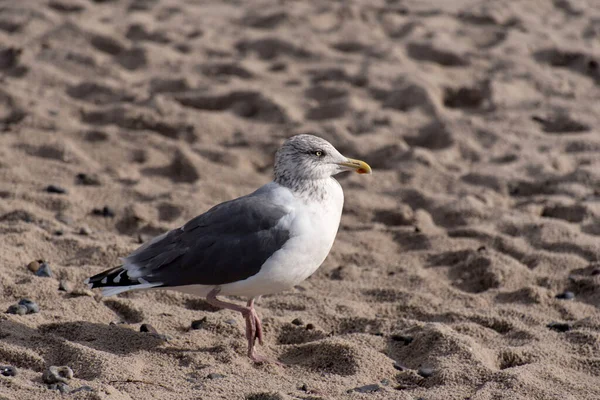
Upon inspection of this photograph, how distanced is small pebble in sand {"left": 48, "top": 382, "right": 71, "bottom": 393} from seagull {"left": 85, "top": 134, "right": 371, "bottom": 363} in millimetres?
565

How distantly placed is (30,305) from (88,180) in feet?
6.13

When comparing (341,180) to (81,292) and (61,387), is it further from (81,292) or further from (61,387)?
(61,387)

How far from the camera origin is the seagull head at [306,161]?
14.4ft

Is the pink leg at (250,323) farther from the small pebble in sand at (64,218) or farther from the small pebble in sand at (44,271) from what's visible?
the small pebble in sand at (64,218)

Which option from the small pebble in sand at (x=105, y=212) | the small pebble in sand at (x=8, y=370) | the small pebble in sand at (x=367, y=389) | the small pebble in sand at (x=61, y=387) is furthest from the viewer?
the small pebble in sand at (x=105, y=212)

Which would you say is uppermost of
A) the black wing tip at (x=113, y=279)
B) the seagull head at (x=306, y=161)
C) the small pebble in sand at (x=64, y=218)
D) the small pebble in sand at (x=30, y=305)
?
the seagull head at (x=306, y=161)

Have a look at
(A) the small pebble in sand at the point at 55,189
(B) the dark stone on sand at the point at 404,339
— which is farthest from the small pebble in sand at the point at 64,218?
(B) the dark stone on sand at the point at 404,339

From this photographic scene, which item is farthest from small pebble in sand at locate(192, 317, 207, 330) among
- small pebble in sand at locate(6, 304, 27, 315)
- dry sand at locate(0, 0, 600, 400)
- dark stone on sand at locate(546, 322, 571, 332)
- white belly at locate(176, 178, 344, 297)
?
dark stone on sand at locate(546, 322, 571, 332)

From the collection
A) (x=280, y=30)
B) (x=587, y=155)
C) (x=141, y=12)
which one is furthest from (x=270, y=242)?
(x=141, y=12)

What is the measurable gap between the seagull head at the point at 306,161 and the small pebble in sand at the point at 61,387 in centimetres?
145

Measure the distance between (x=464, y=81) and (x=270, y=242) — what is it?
403 centimetres

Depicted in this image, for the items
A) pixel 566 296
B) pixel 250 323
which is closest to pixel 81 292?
pixel 250 323

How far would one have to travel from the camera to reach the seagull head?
14.4ft

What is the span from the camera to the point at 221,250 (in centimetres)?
414
